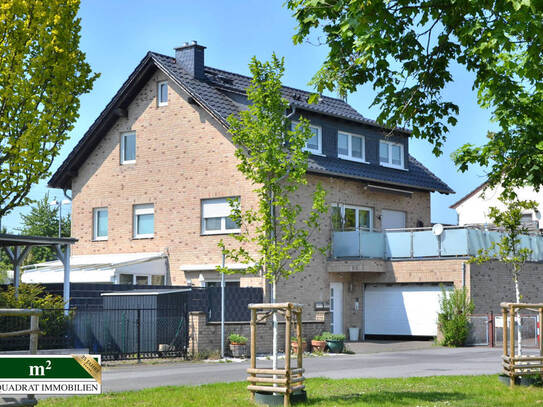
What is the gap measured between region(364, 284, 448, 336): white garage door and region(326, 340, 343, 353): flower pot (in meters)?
A: 5.41

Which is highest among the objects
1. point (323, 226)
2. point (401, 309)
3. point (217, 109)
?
point (217, 109)

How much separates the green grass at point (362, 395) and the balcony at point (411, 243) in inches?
569

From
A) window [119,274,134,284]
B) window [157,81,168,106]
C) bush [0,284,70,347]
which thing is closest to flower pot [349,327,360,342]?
window [119,274,134,284]

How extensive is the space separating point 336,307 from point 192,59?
10.8 metres

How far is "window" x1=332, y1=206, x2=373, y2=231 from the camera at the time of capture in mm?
32022

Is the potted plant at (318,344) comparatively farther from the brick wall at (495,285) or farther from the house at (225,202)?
the brick wall at (495,285)

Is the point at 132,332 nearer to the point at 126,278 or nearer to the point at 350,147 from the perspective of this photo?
the point at 126,278

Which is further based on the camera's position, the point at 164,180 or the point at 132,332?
the point at 164,180

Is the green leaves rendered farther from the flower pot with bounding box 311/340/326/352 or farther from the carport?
the flower pot with bounding box 311/340/326/352

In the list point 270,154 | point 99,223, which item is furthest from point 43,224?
point 270,154

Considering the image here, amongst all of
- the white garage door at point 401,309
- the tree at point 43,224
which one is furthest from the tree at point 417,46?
the tree at point 43,224

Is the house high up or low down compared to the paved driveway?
up

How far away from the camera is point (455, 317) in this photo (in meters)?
28.8

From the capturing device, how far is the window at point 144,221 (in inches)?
1294
